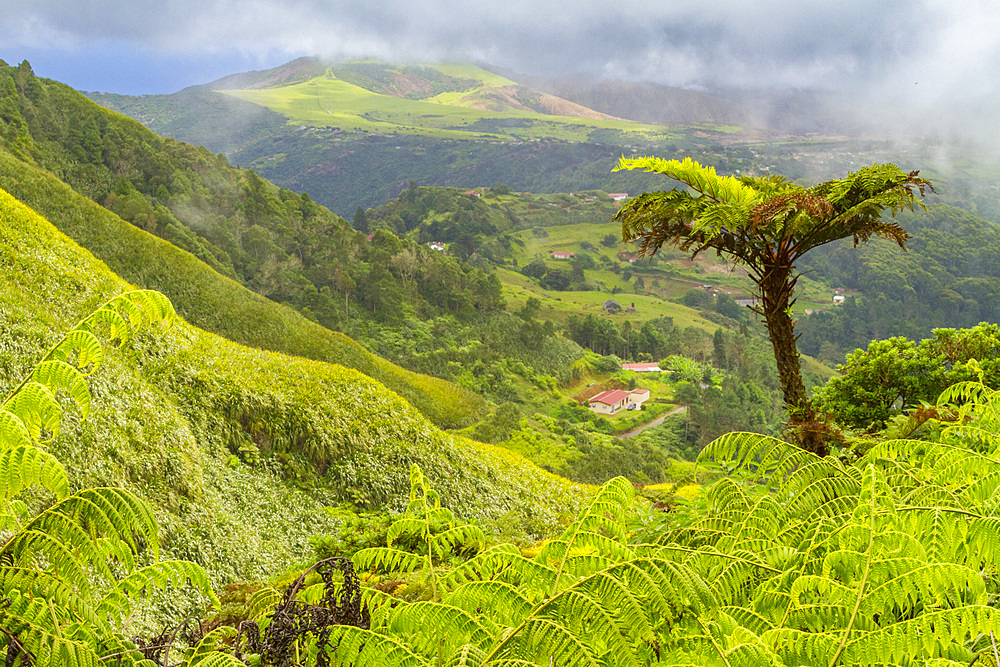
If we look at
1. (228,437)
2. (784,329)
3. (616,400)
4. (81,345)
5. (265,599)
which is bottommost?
(616,400)

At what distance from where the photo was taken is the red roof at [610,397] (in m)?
36.0

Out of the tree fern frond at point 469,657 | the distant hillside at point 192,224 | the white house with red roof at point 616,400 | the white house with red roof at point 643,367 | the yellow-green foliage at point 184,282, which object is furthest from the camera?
the white house with red roof at point 643,367

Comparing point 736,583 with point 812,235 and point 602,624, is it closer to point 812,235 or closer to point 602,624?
point 602,624

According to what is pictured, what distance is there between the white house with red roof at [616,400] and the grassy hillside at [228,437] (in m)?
21.8

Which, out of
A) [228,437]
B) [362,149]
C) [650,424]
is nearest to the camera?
[228,437]

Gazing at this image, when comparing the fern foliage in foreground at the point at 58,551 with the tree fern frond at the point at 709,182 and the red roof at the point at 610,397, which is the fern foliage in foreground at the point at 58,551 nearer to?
the tree fern frond at the point at 709,182

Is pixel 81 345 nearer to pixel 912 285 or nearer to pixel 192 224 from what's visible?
pixel 192 224

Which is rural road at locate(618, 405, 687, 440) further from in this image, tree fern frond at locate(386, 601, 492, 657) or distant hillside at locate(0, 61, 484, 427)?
tree fern frond at locate(386, 601, 492, 657)

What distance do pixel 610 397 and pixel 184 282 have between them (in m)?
24.6

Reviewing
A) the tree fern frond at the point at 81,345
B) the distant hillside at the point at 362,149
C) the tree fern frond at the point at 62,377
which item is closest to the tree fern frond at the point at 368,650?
the tree fern frond at the point at 62,377

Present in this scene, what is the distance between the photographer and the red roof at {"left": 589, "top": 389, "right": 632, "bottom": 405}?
118 feet

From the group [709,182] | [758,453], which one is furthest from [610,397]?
[758,453]

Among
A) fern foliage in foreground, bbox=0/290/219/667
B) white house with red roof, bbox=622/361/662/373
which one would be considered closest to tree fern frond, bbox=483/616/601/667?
fern foliage in foreground, bbox=0/290/219/667

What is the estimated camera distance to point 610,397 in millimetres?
36531
